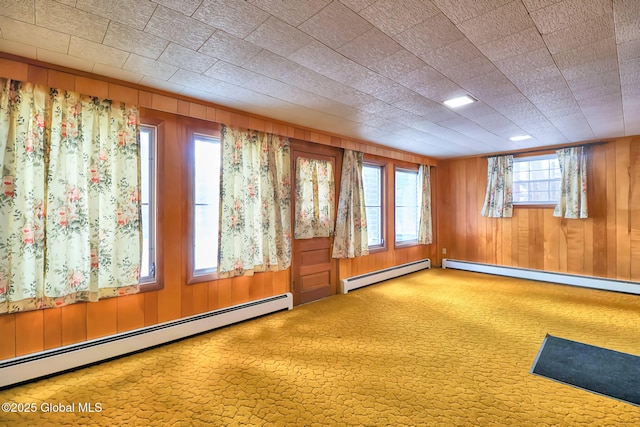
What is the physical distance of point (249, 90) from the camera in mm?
2779

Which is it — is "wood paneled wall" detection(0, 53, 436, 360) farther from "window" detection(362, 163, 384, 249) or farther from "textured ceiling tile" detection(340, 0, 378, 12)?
"textured ceiling tile" detection(340, 0, 378, 12)

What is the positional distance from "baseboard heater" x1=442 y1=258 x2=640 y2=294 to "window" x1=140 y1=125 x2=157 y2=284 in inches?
221

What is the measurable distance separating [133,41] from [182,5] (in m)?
0.59

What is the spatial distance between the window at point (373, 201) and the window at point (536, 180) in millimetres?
2517

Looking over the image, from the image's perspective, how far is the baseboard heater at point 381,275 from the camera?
15.3ft

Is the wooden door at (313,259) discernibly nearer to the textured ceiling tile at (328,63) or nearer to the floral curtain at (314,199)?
the floral curtain at (314,199)

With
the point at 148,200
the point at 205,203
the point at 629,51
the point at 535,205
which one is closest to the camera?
the point at 629,51

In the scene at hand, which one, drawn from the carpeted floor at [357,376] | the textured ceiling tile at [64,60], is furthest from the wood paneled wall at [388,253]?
the textured ceiling tile at [64,60]

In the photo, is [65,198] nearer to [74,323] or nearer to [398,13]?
[74,323]

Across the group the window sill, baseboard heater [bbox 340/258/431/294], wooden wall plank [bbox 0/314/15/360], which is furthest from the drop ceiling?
baseboard heater [bbox 340/258/431/294]

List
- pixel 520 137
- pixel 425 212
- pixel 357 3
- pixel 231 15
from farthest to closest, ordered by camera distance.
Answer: pixel 425 212 → pixel 520 137 → pixel 231 15 → pixel 357 3

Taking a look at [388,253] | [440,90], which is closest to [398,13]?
[440,90]

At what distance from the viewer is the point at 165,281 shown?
A: 2930 millimetres

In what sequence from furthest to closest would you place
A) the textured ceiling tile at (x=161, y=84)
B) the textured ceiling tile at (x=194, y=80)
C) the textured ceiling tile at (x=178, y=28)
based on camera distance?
1. the textured ceiling tile at (x=161, y=84)
2. the textured ceiling tile at (x=194, y=80)
3. the textured ceiling tile at (x=178, y=28)
